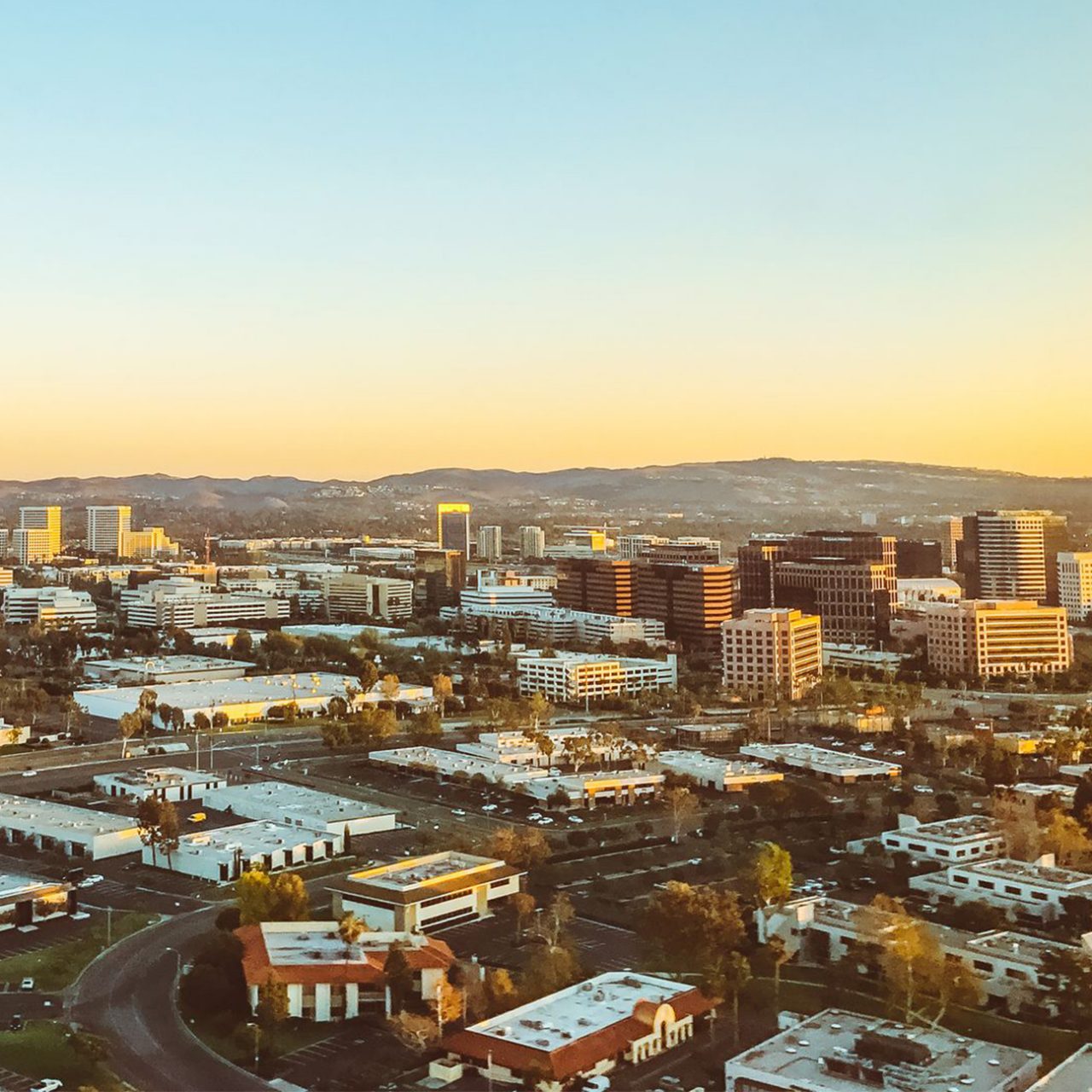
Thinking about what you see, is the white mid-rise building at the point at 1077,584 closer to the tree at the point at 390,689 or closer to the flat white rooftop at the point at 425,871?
the tree at the point at 390,689

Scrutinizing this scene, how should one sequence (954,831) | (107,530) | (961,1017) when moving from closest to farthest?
(961,1017)
(954,831)
(107,530)

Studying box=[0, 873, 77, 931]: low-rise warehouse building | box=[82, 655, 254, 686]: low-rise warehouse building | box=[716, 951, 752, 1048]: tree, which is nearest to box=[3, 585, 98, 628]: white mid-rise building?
box=[82, 655, 254, 686]: low-rise warehouse building

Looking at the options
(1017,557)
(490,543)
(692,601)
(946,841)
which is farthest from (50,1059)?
(490,543)

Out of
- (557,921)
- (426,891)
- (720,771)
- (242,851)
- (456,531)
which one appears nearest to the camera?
(557,921)

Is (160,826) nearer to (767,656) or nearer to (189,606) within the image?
(767,656)

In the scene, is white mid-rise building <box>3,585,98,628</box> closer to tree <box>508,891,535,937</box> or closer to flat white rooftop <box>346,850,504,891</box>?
flat white rooftop <box>346,850,504,891</box>

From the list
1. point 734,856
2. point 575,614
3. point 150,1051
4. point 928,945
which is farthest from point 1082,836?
point 575,614
